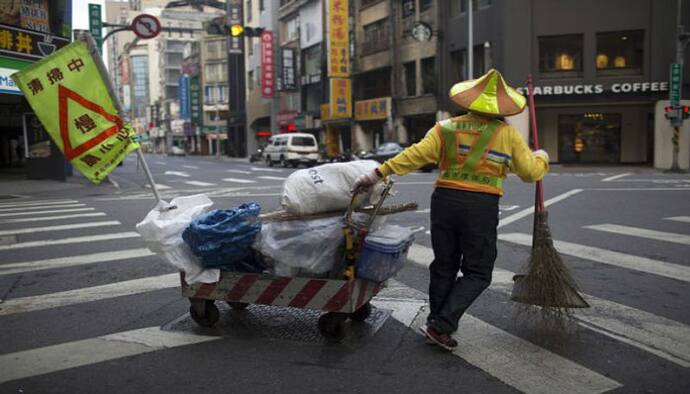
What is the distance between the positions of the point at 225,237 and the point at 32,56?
19.9 meters

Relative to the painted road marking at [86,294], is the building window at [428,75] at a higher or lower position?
higher

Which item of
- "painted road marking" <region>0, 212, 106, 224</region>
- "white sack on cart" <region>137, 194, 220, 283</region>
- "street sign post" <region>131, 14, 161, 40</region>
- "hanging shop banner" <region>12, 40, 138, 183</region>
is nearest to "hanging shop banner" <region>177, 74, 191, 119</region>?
"street sign post" <region>131, 14, 161, 40</region>

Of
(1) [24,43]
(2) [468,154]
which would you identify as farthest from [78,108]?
(1) [24,43]

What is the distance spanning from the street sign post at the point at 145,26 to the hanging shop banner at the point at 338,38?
57.7 ft

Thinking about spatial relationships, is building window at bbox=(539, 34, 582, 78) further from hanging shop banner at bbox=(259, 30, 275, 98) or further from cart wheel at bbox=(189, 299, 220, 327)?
cart wheel at bbox=(189, 299, 220, 327)

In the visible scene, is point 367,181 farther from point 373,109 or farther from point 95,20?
point 373,109

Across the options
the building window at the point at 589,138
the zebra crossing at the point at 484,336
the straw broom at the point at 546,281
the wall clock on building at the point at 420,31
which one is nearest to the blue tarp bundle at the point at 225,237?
the zebra crossing at the point at 484,336

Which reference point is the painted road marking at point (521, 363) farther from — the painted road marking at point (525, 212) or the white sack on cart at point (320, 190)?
the painted road marking at point (525, 212)

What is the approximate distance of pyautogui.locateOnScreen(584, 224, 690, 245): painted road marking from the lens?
8.51 metres

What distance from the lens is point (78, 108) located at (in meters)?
4.93

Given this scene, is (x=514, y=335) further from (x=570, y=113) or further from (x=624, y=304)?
(x=570, y=113)

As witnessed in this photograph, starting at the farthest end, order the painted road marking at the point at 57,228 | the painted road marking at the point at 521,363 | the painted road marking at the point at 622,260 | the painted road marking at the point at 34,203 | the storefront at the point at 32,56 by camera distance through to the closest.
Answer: the storefront at the point at 32,56 < the painted road marking at the point at 34,203 < the painted road marking at the point at 57,228 < the painted road marking at the point at 622,260 < the painted road marking at the point at 521,363

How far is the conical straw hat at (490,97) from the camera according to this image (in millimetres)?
4238

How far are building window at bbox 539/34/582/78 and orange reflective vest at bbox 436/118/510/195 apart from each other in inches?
1073
